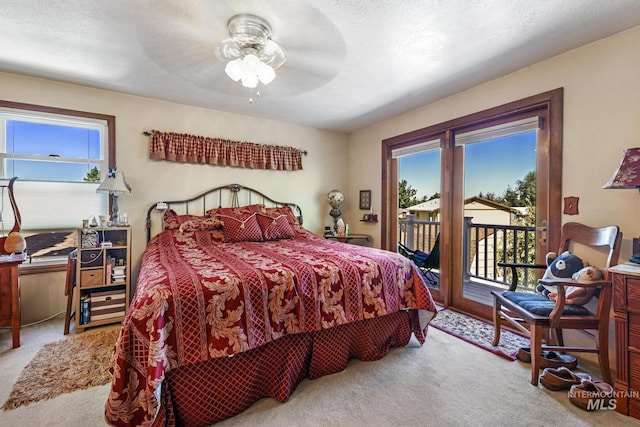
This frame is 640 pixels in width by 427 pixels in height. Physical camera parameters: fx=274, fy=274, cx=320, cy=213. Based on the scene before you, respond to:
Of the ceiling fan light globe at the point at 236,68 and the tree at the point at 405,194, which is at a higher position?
the ceiling fan light globe at the point at 236,68

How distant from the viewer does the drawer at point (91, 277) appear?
101 inches

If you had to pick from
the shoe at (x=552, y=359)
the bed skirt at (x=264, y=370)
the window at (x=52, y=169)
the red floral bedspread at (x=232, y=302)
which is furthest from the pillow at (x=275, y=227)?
the shoe at (x=552, y=359)

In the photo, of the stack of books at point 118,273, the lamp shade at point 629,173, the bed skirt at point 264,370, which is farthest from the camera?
the stack of books at point 118,273

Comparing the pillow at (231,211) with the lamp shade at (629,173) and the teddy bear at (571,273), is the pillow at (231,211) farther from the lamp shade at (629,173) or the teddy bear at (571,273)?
the lamp shade at (629,173)

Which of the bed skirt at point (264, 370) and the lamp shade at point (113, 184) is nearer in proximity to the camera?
the bed skirt at point (264, 370)

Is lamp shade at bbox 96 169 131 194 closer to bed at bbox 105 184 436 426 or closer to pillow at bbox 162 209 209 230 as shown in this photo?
pillow at bbox 162 209 209 230

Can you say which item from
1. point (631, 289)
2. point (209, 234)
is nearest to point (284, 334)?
point (209, 234)

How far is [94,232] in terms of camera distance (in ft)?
8.55

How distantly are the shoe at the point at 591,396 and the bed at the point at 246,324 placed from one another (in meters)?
0.88

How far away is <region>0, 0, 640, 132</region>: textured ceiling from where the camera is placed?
1.76 m

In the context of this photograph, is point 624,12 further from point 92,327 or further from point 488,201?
point 92,327

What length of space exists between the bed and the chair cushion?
2.02ft

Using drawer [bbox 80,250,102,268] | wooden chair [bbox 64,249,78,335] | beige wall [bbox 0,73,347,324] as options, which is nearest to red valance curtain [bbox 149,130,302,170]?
beige wall [bbox 0,73,347,324]

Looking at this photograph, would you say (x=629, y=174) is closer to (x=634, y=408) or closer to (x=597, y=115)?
(x=597, y=115)
